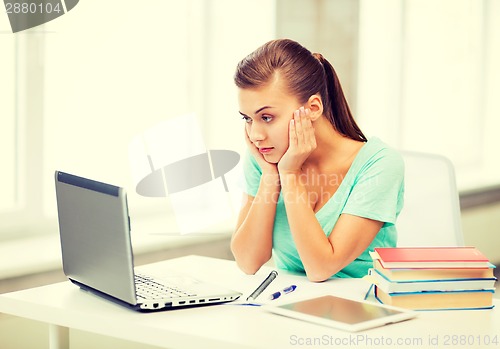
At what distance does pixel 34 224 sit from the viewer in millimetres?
2447

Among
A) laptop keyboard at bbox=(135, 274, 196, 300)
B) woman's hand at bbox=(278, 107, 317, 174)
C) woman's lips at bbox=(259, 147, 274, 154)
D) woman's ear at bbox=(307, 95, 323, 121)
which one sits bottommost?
laptop keyboard at bbox=(135, 274, 196, 300)

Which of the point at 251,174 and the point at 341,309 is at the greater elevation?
the point at 251,174

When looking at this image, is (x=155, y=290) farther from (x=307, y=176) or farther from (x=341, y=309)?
(x=307, y=176)

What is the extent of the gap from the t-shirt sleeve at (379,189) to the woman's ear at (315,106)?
0.17 metres

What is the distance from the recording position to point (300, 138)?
192 cm

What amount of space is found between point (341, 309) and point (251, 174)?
0.70 m

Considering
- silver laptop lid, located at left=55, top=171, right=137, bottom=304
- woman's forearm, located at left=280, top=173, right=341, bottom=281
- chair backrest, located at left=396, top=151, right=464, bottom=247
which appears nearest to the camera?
silver laptop lid, located at left=55, top=171, right=137, bottom=304

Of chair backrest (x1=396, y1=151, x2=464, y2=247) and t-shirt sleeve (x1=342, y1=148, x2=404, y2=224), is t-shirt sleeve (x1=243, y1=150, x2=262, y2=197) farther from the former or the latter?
chair backrest (x1=396, y1=151, x2=464, y2=247)

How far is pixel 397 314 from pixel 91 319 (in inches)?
22.7

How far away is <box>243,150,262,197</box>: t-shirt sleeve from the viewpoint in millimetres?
2111

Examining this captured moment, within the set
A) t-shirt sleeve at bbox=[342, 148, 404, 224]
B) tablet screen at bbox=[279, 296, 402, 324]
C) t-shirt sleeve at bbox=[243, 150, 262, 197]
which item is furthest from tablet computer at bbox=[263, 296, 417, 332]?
t-shirt sleeve at bbox=[243, 150, 262, 197]

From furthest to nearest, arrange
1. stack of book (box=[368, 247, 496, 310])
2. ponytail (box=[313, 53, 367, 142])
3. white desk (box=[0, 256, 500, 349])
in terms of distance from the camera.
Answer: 1. ponytail (box=[313, 53, 367, 142])
2. stack of book (box=[368, 247, 496, 310])
3. white desk (box=[0, 256, 500, 349])

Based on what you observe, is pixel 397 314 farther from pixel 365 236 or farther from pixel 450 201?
pixel 450 201

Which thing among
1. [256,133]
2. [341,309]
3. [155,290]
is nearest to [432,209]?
[256,133]
